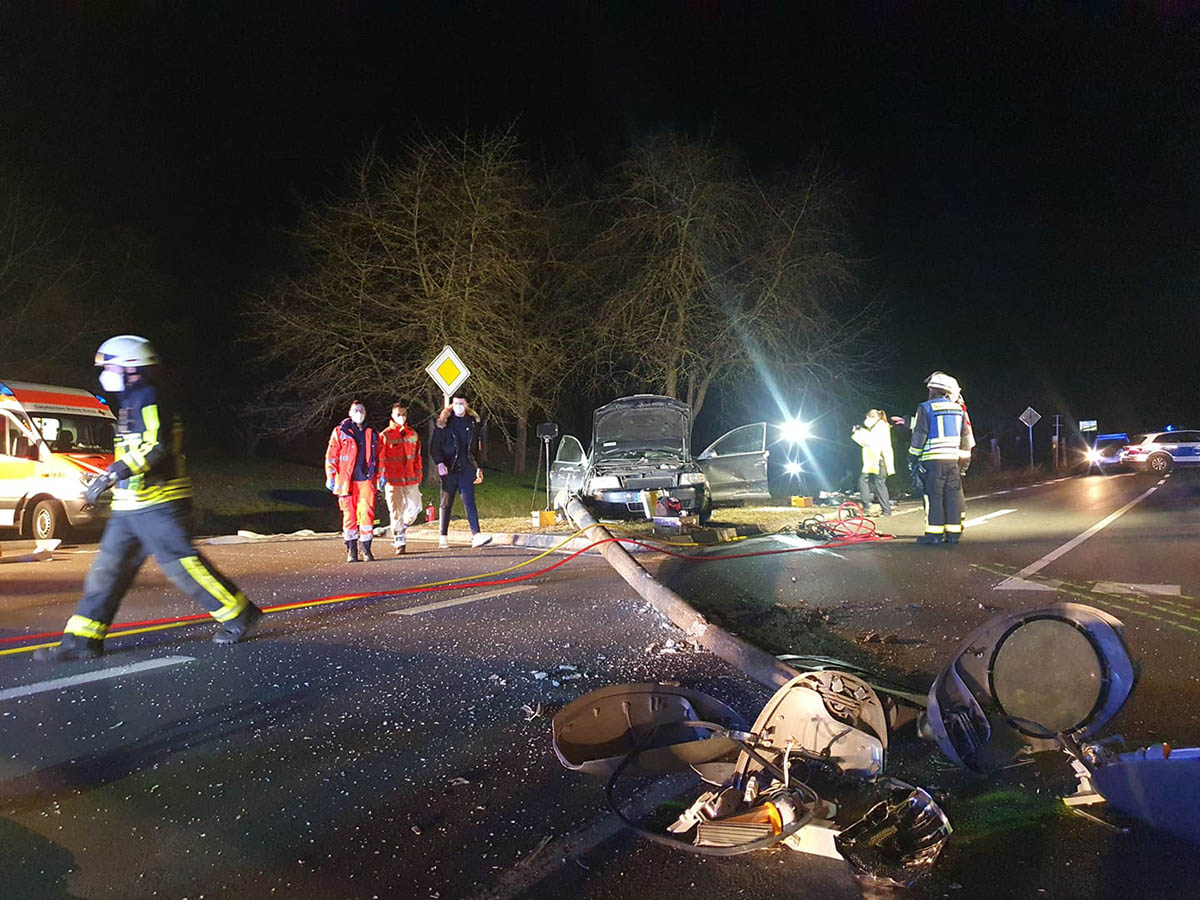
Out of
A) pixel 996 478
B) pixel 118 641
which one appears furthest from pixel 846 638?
pixel 996 478

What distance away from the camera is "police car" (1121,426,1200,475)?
31.6 metres

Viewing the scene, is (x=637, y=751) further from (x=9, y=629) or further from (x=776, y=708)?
(x=9, y=629)

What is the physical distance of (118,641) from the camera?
606 centimetres

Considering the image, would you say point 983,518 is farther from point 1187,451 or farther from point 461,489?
point 1187,451

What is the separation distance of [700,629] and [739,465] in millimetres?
9796

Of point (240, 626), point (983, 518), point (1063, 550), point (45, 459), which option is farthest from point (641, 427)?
point (240, 626)

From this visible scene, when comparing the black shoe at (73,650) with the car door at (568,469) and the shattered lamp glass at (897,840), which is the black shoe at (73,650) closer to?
the shattered lamp glass at (897,840)

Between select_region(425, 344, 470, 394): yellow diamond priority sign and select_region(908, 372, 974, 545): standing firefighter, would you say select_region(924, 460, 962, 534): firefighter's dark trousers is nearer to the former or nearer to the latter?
select_region(908, 372, 974, 545): standing firefighter

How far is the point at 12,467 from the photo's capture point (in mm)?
12938

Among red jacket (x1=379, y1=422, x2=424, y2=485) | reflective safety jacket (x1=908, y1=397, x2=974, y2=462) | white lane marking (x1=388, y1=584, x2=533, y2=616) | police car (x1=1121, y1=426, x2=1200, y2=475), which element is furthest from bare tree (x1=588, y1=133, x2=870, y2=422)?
white lane marking (x1=388, y1=584, x2=533, y2=616)

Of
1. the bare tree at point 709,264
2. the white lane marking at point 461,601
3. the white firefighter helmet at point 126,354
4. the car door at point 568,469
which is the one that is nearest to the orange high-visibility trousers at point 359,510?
the white lane marking at point 461,601

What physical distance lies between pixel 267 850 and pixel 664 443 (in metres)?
12.6

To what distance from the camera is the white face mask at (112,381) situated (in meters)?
5.41

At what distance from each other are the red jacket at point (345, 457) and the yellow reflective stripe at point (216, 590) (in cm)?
397
